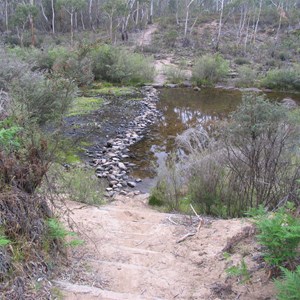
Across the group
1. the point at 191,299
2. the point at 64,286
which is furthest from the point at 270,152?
the point at 64,286

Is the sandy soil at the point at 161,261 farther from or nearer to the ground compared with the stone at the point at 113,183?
farther from the ground

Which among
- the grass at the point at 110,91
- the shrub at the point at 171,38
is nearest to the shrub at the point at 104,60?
the grass at the point at 110,91

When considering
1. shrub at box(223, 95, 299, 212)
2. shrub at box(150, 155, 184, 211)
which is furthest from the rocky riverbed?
shrub at box(223, 95, 299, 212)

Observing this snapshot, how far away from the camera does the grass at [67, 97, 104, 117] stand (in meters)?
17.3

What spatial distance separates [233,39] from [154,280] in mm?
43352

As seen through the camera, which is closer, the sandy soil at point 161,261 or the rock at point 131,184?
the sandy soil at point 161,261

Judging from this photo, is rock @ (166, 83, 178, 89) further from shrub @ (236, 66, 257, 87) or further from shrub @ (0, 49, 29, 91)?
shrub @ (0, 49, 29, 91)

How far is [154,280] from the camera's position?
147 inches

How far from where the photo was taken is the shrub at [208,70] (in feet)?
88.9

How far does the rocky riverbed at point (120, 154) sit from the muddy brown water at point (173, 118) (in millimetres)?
303

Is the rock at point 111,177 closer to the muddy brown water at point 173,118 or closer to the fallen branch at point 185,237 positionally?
the muddy brown water at point 173,118

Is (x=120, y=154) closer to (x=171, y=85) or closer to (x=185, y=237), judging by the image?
(x=185, y=237)

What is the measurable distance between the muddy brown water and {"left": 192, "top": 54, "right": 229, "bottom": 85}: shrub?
183 centimetres

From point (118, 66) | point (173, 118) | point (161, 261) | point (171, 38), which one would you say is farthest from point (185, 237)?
point (171, 38)
